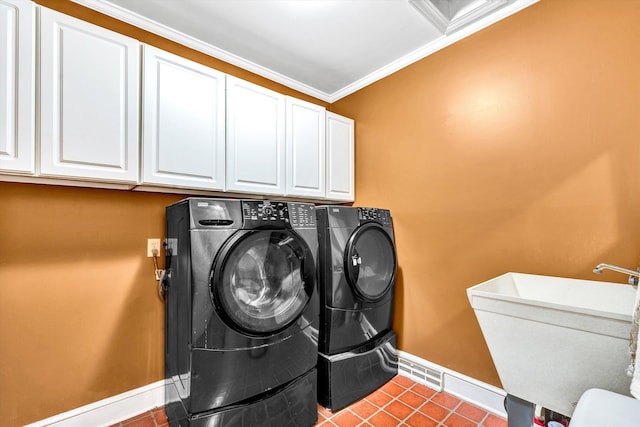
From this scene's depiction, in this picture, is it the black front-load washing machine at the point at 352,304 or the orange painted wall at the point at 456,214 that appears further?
the black front-load washing machine at the point at 352,304

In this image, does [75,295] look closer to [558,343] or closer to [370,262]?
[370,262]

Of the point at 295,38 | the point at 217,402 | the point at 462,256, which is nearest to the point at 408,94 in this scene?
the point at 295,38

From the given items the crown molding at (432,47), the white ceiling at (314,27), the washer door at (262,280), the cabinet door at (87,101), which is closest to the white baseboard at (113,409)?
the washer door at (262,280)

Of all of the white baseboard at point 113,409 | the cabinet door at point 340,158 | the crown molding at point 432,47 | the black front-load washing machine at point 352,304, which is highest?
the crown molding at point 432,47

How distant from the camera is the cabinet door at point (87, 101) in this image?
140 cm

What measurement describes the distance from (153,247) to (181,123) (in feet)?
2.87

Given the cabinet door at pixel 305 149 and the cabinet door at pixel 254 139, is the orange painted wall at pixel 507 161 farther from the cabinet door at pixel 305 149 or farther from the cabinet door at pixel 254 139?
the cabinet door at pixel 254 139

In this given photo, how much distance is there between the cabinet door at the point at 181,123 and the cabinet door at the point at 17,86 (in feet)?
1.53

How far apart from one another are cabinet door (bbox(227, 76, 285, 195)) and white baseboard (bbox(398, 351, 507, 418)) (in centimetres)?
173

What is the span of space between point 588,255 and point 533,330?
0.75 metres

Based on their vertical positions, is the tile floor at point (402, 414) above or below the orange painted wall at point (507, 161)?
below

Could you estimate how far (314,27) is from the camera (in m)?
2.05

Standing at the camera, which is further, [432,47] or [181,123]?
[432,47]

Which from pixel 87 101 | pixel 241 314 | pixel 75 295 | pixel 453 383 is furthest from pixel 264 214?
pixel 453 383
